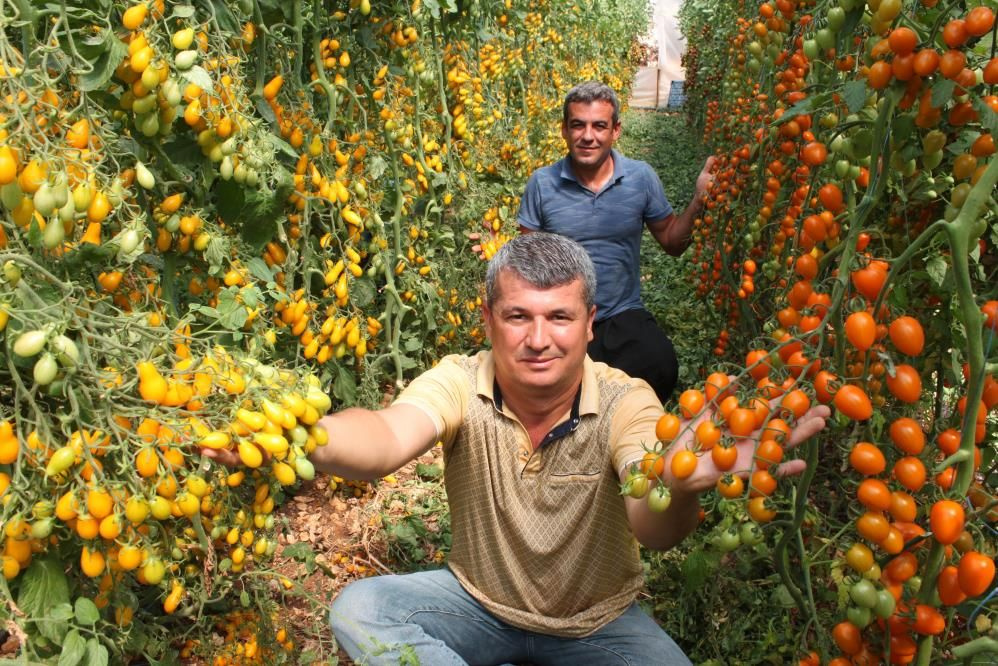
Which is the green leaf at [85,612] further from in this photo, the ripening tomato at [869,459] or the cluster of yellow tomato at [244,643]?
the ripening tomato at [869,459]

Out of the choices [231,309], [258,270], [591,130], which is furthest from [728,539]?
[591,130]

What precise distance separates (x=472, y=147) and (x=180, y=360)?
253 cm

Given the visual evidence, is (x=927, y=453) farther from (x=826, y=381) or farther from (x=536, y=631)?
(x=536, y=631)

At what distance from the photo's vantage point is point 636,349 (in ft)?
9.03

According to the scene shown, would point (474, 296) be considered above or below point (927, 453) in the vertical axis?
below

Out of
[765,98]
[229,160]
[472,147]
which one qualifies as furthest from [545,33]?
[229,160]

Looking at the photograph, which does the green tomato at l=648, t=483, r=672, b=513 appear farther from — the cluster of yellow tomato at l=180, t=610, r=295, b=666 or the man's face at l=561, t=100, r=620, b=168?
the man's face at l=561, t=100, r=620, b=168

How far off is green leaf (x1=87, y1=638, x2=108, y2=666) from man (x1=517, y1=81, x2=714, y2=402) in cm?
192

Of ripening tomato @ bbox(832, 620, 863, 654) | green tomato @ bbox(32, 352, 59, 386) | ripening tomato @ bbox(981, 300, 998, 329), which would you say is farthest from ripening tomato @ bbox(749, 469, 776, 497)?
green tomato @ bbox(32, 352, 59, 386)

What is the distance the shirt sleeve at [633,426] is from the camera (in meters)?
1.46

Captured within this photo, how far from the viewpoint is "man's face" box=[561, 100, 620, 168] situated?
9.52 ft

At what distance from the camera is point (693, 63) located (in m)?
13.6

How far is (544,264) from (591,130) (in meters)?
1.48

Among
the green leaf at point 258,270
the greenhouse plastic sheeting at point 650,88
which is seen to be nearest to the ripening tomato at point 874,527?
the green leaf at point 258,270
